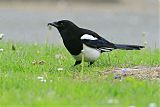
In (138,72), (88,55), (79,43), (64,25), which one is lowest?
(138,72)

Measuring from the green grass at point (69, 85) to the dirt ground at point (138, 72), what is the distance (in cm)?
17

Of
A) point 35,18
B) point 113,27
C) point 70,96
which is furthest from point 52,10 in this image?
point 70,96

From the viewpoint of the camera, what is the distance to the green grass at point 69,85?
6.23m

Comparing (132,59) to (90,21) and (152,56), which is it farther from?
(90,21)

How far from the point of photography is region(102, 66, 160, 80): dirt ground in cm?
786

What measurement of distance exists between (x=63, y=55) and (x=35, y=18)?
10.9m

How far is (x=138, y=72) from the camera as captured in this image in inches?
318

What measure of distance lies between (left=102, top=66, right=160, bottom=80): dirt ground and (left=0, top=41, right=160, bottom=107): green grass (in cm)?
17

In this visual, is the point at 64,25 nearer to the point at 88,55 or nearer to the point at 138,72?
the point at 88,55

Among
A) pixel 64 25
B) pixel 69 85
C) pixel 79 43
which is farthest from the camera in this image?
pixel 64 25

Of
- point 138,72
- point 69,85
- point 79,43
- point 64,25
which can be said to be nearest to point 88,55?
point 79,43

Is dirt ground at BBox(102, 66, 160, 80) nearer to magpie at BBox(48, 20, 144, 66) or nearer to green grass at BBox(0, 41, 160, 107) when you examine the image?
green grass at BBox(0, 41, 160, 107)

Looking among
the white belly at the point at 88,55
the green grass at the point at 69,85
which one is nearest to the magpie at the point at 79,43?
the white belly at the point at 88,55

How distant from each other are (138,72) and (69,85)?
1463 mm
